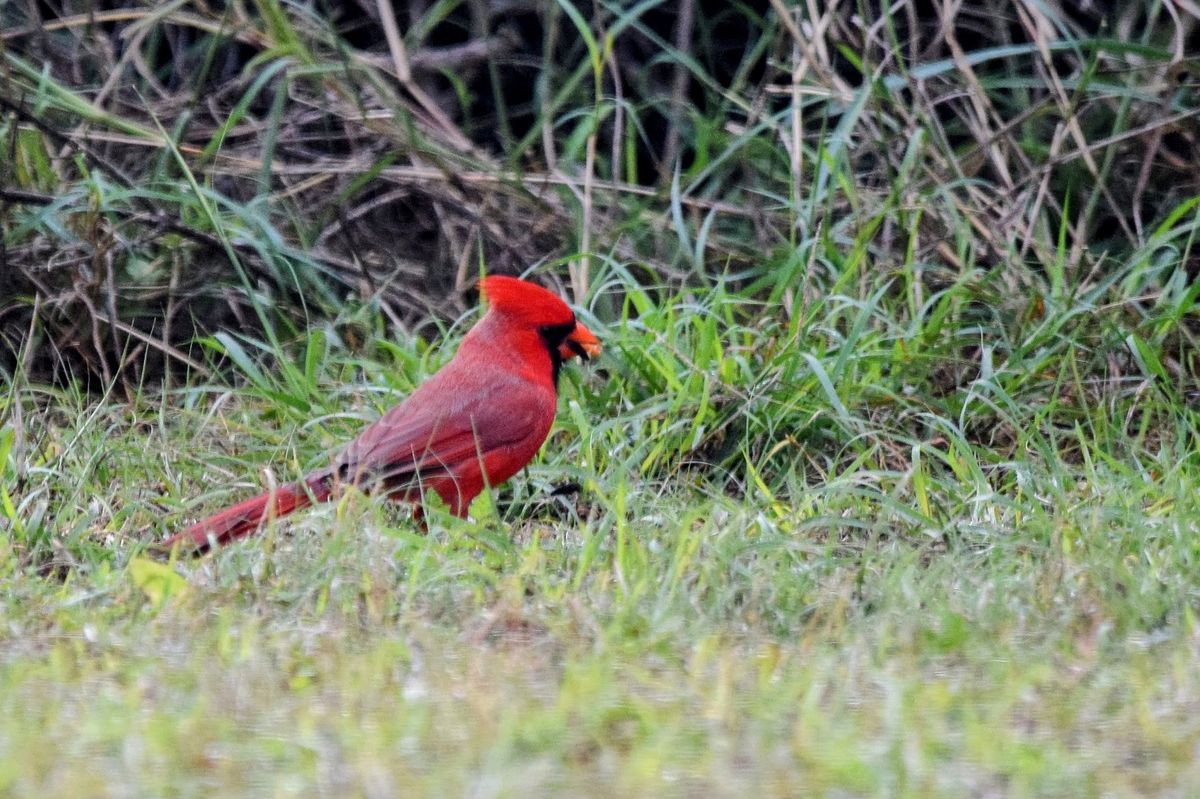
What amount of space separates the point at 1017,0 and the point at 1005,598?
9.11 ft

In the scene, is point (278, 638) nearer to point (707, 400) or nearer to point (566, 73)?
point (707, 400)

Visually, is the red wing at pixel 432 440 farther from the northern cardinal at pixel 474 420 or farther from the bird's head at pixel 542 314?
the bird's head at pixel 542 314

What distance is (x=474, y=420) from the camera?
3.61m

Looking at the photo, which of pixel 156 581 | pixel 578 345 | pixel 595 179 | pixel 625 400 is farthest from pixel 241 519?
pixel 595 179

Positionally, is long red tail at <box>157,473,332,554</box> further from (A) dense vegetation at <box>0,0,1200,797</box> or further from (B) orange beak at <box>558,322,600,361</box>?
(B) orange beak at <box>558,322,600,361</box>

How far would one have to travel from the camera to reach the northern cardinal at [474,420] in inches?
138

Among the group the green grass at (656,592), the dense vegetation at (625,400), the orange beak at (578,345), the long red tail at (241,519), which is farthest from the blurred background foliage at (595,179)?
the long red tail at (241,519)

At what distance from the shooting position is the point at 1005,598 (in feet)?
8.97

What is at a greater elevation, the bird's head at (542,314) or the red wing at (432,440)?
the bird's head at (542,314)

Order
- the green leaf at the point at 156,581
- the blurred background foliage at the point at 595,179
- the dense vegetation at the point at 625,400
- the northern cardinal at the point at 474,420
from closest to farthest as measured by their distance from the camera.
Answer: the dense vegetation at the point at 625,400, the green leaf at the point at 156,581, the northern cardinal at the point at 474,420, the blurred background foliage at the point at 595,179

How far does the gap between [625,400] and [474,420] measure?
0.57 metres

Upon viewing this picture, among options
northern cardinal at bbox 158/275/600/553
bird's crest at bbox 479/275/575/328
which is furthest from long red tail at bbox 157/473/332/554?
bird's crest at bbox 479/275/575/328

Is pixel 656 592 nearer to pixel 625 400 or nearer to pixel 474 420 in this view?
pixel 474 420

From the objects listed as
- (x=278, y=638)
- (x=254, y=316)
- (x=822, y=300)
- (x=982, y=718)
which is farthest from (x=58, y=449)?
(x=982, y=718)
